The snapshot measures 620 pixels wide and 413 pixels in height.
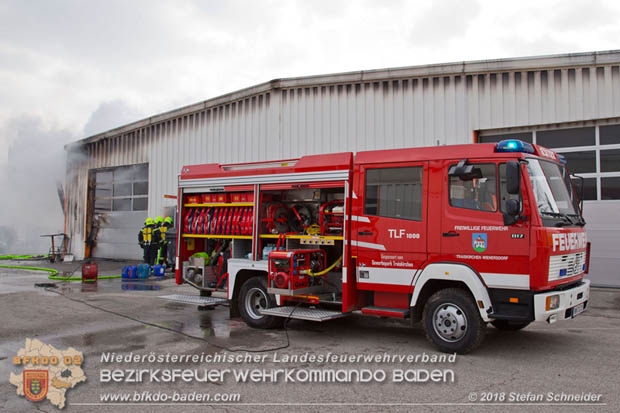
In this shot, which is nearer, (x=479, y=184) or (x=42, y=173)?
(x=479, y=184)

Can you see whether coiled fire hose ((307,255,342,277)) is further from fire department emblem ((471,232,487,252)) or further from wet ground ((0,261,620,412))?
fire department emblem ((471,232,487,252))

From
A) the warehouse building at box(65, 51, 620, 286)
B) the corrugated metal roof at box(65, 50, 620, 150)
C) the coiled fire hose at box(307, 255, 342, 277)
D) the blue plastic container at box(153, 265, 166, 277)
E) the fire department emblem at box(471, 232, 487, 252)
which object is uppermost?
the corrugated metal roof at box(65, 50, 620, 150)

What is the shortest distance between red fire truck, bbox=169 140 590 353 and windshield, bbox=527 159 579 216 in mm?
24

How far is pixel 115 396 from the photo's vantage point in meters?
4.95

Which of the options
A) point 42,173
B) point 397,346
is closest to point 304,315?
point 397,346

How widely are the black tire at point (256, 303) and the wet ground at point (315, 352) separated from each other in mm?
225

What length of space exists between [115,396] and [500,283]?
4.44 meters

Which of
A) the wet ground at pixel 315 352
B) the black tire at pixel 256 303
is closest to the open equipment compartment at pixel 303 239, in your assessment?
the black tire at pixel 256 303

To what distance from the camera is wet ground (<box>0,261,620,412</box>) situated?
4.79 m

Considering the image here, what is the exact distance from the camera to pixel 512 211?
5.86 m

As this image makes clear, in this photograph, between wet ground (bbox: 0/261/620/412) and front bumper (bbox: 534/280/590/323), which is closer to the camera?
wet ground (bbox: 0/261/620/412)

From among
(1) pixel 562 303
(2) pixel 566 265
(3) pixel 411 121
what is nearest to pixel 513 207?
(2) pixel 566 265

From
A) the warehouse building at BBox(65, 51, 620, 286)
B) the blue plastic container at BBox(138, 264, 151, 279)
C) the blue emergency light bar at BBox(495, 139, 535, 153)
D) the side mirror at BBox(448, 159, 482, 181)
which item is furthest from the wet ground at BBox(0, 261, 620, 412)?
the blue plastic container at BBox(138, 264, 151, 279)

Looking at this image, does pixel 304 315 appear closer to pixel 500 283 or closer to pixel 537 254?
pixel 500 283
